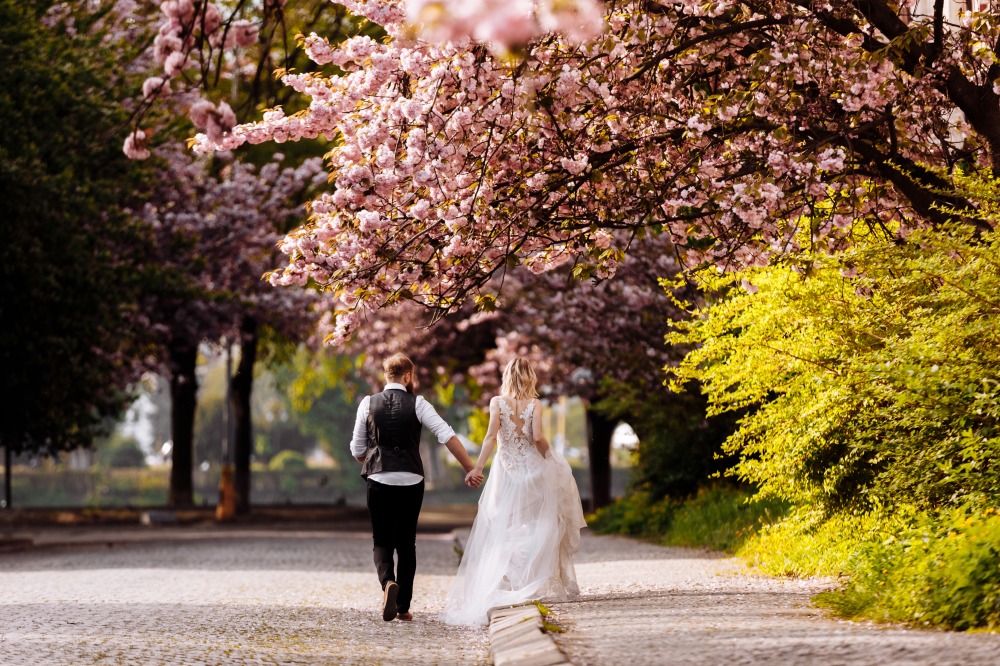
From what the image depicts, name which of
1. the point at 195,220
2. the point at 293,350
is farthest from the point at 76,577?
the point at 293,350

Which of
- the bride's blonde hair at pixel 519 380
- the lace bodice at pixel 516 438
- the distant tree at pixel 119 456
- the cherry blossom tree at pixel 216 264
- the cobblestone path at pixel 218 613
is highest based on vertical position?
the cherry blossom tree at pixel 216 264

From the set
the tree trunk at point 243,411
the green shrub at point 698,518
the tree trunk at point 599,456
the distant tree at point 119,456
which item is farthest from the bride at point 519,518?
the distant tree at point 119,456

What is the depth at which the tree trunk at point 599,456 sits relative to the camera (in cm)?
3105

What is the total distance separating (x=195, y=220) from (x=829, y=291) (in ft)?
67.7

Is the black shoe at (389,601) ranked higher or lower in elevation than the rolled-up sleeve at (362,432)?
lower

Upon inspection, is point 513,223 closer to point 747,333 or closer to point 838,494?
point 747,333

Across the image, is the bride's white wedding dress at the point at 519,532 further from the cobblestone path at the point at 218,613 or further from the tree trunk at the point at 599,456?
the tree trunk at the point at 599,456

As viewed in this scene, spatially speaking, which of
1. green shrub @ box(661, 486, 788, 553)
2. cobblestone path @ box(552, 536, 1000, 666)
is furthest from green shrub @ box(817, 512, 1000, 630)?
green shrub @ box(661, 486, 788, 553)

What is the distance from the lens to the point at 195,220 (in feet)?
96.4

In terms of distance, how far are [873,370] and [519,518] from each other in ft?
10.5

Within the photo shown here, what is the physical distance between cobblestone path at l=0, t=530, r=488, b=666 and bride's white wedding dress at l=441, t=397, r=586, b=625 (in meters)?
0.48

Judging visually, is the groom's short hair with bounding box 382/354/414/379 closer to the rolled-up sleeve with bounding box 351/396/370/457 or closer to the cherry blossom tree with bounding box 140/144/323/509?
the rolled-up sleeve with bounding box 351/396/370/457

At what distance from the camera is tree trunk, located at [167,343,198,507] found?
32.9 meters

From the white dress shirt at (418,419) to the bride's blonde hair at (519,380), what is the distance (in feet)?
2.19
